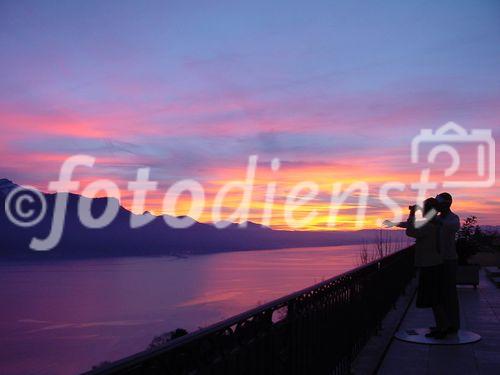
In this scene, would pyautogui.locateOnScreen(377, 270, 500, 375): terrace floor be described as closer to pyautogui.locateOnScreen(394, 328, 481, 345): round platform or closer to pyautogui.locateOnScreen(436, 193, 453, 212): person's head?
pyautogui.locateOnScreen(394, 328, 481, 345): round platform

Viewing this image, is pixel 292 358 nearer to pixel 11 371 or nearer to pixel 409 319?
pixel 409 319

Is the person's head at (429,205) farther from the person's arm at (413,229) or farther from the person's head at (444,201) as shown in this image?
the person's arm at (413,229)

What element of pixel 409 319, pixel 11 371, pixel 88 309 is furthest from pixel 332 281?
pixel 88 309

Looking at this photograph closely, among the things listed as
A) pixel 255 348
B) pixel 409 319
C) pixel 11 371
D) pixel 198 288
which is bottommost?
pixel 11 371

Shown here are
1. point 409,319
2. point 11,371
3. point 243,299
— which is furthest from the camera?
point 243,299

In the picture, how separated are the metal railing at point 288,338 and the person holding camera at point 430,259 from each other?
2.27 ft

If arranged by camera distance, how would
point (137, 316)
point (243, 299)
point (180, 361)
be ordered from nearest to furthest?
point (180, 361) < point (243, 299) < point (137, 316)

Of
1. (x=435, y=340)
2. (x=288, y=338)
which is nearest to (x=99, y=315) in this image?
(x=435, y=340)

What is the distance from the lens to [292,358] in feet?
12.0

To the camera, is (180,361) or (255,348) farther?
(255,348)

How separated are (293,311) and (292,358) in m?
0.33

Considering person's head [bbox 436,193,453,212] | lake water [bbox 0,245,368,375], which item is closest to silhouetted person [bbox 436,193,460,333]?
person's head [bbox 436,193,453,212]

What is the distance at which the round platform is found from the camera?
21.4ft

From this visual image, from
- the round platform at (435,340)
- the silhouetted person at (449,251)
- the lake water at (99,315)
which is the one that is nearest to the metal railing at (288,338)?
the round platform at (435,340)
